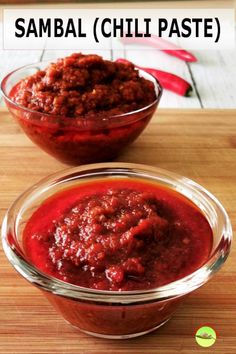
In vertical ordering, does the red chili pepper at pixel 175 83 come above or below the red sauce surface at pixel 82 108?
below

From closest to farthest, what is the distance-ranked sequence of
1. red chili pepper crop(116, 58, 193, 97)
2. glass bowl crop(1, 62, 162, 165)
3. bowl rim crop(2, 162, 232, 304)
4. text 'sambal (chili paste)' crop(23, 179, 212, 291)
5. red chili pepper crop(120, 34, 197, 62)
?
bowl rim crop(2, 162, 232, 304), text 'sambal (chili paste)' crop(23, 179, 212, 291), glass bowl crop(1, 62, 162, 165), red chili pepper crop(116, 58, 193, 97), red chili pepper crop(120, 34, 197, 62)

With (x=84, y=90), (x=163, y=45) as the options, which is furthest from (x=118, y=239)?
(x=163, y=45)

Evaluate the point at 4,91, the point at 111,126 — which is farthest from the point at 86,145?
the point at 4,91

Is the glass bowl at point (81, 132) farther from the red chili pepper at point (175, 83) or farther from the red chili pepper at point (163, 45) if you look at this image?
the red chili pepper at point (163, 45)

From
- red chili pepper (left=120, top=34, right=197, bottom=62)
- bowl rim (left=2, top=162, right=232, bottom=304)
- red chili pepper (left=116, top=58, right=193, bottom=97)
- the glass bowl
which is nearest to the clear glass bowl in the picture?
bowl rim (left=2, top=162, right=232, bottom=304)

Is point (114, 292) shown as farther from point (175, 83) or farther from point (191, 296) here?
point (175, 83)

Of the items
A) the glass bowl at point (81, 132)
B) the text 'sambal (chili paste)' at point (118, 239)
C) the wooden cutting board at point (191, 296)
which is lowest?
the wooden cutting board at point (191, 296)

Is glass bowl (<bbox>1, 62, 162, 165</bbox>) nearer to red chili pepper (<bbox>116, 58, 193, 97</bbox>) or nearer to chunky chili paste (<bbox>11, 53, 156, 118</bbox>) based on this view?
chunky chili paste (<bbox>11, 53, 156, 118</bbox>)

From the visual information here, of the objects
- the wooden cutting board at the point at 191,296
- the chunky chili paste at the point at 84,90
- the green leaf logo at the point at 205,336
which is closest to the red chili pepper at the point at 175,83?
the wooden cutting board at the point at 191,296
